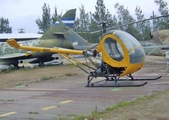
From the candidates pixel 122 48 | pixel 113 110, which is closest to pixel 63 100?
pixel 113 110

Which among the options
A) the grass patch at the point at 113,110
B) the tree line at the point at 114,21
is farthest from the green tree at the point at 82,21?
the grass patch at the point at 113,110

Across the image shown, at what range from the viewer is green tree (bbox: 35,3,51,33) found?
242ft

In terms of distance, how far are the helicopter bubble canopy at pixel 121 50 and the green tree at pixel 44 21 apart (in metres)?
61.4

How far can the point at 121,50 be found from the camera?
1246 cm

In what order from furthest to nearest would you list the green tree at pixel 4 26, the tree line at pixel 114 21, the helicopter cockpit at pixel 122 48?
the green tree at pixel 4 26
the tree line at pixel 114 21
the helicopter cockpit at pixel 122 48

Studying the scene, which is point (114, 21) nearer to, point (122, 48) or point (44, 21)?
point (44, 21)

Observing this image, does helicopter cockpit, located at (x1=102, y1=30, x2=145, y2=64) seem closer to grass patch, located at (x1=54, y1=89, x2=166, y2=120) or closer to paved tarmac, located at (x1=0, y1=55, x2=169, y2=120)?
paved tarmac, located at (x1=0, y1=55, x2=169, y2=120)

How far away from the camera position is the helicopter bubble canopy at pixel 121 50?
1223 centimetres

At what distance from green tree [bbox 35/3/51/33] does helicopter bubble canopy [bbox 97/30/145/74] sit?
6144 cm

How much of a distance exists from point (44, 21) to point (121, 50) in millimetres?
62922

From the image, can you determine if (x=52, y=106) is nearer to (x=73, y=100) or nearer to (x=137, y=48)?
(x=73, y=100)

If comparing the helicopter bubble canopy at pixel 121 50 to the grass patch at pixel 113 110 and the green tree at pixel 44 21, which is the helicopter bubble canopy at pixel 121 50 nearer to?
the grass patch at pixel 113 110

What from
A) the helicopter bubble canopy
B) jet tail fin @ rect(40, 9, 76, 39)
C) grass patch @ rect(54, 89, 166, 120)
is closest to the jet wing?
jet tail fin @ rect(40, 9, 76, 39)

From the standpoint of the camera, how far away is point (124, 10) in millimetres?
65188
